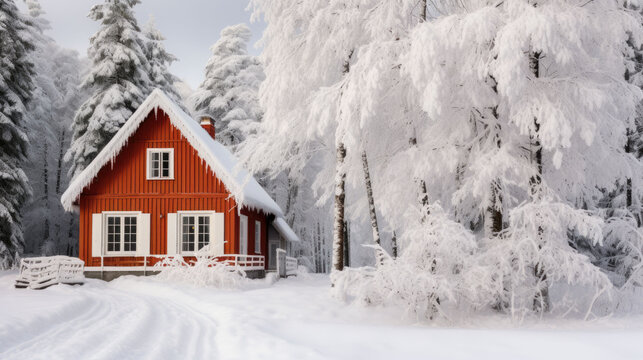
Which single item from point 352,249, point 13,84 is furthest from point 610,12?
point 352,249

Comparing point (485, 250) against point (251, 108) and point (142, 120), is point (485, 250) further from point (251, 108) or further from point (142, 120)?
point (251, 108)

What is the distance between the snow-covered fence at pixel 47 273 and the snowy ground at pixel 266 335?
544 centimetres

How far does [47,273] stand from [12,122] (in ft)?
27.7

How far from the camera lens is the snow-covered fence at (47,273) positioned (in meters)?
16.8

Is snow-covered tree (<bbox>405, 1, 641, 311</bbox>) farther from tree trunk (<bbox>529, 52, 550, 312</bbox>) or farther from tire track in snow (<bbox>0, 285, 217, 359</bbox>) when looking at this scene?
tire track in snow (<bbox>0, 285, 217, 359</bbox>)

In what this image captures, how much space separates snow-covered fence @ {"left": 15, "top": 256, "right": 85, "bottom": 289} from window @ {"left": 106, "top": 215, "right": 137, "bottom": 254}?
234 cm

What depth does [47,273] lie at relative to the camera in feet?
56.2

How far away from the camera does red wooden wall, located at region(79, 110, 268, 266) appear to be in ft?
65.1

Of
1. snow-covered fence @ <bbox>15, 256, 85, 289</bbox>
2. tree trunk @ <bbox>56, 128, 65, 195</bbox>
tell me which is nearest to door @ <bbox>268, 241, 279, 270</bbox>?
snow-covered fence @ <bbox>15, 256, 85, 289</bbox>

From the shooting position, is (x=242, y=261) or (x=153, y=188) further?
(x=153, y=188)

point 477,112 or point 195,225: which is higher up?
point 477,112

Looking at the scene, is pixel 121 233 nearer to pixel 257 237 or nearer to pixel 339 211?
pixel 257 237

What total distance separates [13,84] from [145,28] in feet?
33.3

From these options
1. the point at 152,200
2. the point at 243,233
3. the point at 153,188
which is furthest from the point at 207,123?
the point at 243,233
